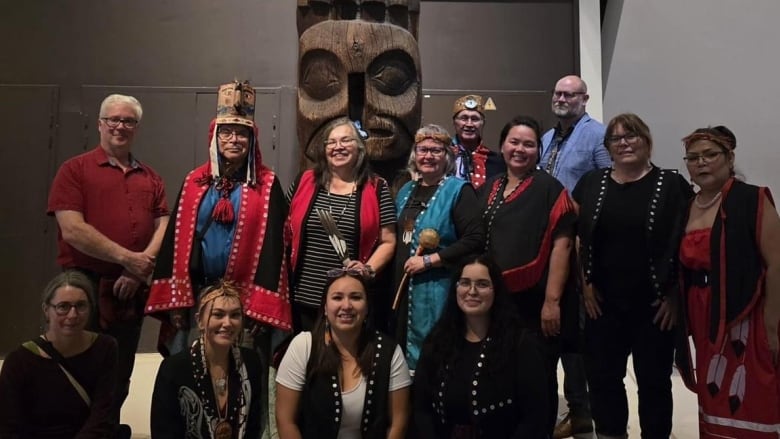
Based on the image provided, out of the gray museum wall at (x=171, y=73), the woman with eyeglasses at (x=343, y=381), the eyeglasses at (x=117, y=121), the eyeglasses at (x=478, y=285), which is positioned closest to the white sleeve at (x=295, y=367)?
the woman with eyeglasses at (x=343, y=381)

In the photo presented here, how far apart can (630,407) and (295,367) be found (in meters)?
2.10

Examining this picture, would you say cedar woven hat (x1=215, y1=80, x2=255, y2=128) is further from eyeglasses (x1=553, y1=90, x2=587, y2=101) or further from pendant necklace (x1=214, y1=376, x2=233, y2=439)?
eyeglasses (x1=553, y1=90, x2=587, y2=101)

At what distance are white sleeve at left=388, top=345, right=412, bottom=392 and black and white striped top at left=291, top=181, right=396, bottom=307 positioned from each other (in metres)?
0.40

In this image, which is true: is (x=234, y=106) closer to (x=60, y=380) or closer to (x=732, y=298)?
(x=60, y=380)

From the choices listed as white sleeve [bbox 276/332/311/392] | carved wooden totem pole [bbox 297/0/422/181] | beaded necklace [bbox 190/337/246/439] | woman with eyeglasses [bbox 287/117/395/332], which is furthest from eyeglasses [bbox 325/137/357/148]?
beaded necklace [bbox 190/337/246/439]

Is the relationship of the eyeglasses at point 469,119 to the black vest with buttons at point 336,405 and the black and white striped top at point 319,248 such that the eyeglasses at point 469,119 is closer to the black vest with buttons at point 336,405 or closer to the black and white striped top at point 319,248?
the black and white striped top at point 319,248

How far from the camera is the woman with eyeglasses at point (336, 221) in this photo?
7.68ft

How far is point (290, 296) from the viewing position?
93.1 inches

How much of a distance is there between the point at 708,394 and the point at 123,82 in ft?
13.8

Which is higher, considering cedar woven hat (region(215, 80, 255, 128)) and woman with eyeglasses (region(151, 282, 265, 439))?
cedar woven hat (region(215, 80, 255, 128))

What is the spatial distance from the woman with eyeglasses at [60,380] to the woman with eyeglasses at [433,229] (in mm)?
1038

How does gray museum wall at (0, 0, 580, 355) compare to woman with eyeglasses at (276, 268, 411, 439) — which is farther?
gray museum wall at (0, 0, 580, 355)

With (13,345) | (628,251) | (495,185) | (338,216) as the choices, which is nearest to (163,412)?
(338,216)

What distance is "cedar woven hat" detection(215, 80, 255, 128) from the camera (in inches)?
93.7
